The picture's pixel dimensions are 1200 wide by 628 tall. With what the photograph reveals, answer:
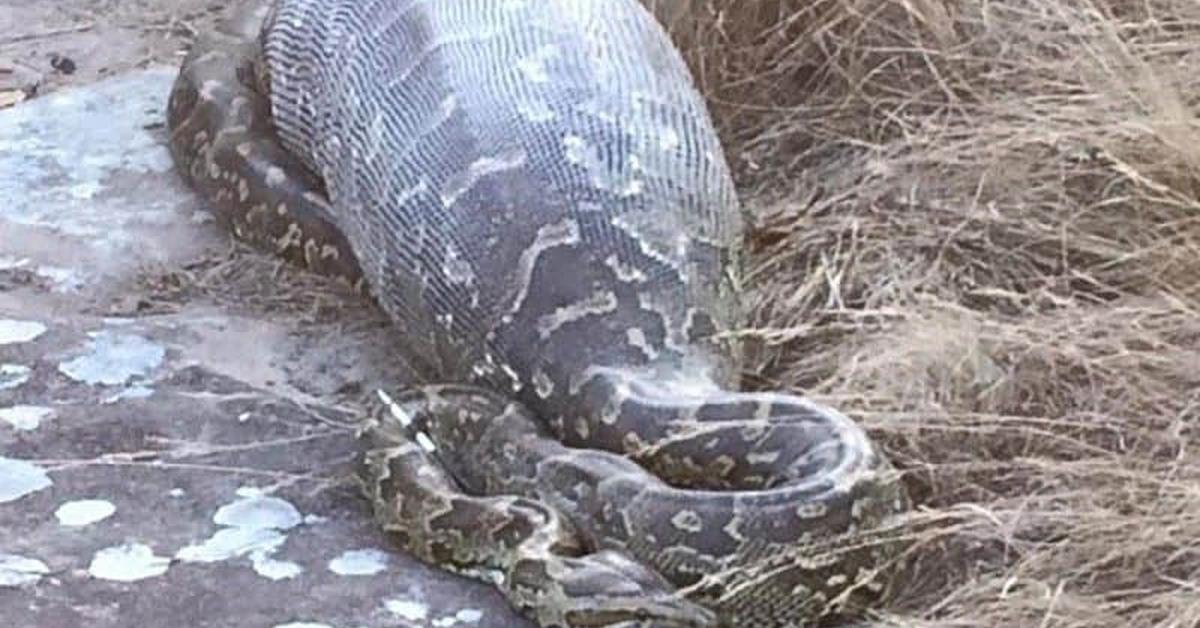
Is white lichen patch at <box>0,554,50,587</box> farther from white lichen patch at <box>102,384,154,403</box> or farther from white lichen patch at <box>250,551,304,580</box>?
white lichen patch at <box>102,384,154,403</box>

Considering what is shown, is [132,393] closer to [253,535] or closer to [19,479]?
[19,479]

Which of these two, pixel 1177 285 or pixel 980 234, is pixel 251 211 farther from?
pixel 1177 285

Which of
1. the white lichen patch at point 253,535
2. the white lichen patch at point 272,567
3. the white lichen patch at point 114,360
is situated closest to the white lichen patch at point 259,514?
the white lichen patch at point 253,535

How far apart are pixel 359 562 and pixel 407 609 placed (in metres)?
0.19

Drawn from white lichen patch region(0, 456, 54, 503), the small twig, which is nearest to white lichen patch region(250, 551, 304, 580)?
white lichen patch region(0, 456, 54, 503)

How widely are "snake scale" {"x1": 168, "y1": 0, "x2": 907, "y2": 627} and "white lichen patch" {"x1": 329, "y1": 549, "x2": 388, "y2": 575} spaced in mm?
60

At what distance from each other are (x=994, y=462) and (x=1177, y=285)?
22.9 inches

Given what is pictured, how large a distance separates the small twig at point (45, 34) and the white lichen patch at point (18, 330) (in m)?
2.09

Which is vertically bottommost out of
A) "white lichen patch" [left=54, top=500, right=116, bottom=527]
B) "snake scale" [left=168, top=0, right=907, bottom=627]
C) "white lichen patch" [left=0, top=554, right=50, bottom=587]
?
"white lichen patch" [left=54, top=500, right=116, bottom=527]

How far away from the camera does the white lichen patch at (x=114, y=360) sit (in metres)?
5.09

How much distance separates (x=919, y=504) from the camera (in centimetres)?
434

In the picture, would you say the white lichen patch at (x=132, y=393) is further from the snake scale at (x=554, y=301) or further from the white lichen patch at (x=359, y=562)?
the white lichen patch at (x=359, y=562)

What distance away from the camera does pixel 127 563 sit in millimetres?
4410

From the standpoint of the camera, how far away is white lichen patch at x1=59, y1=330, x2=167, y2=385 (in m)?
5.09
